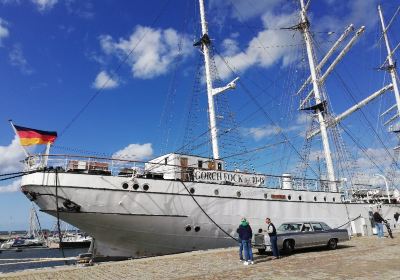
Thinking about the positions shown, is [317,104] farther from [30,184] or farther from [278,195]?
[30,184]

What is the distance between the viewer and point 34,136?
1698cm

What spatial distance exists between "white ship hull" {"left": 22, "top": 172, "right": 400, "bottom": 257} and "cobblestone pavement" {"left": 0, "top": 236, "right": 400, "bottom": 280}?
3.36 metres

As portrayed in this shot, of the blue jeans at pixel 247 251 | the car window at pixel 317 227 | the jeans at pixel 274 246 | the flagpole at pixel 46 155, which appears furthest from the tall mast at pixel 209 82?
the blue jeans at pixel 247 251

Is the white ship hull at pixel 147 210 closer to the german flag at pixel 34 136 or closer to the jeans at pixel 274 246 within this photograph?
the german flag at pixel 34 136

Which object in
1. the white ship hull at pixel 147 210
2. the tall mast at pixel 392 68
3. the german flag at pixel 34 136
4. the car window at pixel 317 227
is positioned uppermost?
the tall mast at pixel 392 68

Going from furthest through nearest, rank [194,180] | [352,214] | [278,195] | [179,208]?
[352,214]
[278,195]
[194,180]
[179,208]

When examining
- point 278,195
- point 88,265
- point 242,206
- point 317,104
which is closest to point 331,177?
point 317,104

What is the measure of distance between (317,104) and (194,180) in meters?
18.6

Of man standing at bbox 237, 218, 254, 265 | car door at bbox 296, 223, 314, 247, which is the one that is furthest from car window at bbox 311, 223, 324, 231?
man standing at bbox 237, 218, 254, 265

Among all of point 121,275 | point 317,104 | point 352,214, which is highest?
point 317,104

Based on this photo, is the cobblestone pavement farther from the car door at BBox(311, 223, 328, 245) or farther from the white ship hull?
the white ship hull

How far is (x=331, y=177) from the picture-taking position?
3014 cm

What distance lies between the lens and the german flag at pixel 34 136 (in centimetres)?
1673

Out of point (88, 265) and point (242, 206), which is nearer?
point (88, 265)
